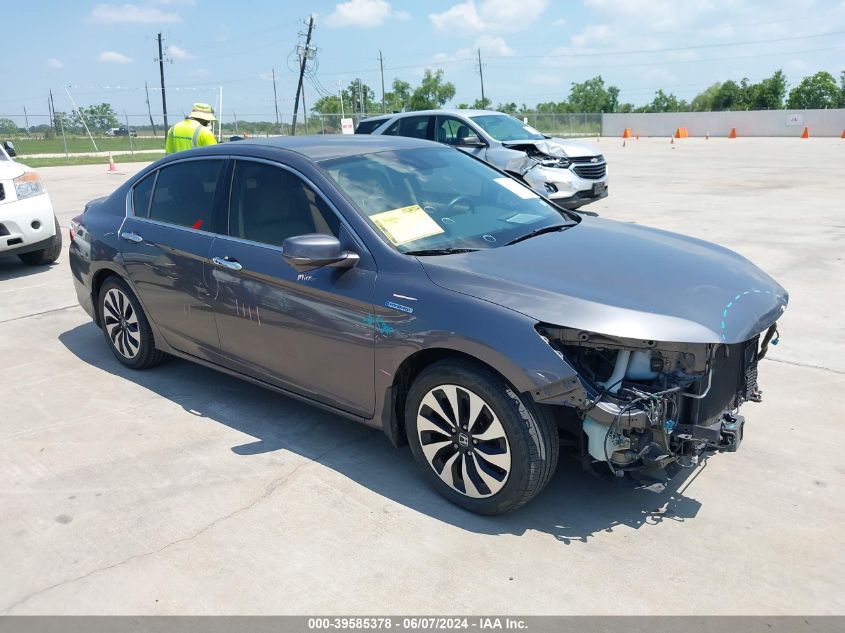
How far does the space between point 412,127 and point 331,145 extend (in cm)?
846

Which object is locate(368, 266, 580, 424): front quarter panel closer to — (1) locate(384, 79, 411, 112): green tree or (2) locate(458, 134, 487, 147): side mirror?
(2) locate(458, 134, 487, 147): side mirror

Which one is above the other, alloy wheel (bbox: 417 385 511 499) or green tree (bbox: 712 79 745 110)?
green tree (bbox: 712 79 745 110)

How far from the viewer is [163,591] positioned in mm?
2975

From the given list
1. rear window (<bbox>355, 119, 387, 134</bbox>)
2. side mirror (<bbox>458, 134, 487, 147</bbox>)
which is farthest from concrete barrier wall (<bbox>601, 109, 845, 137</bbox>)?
side mirror (<bbox>458, 134, 487, 147</bbox>)

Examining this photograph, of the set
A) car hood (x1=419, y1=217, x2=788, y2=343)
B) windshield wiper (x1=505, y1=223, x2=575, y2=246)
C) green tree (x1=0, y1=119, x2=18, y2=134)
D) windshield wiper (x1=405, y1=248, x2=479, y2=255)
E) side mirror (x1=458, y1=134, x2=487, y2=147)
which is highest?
green tree (x1=0, y1=119, x2=18, y2=134)

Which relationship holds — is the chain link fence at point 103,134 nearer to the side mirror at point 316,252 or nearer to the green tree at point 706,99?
the side mirror at point 316,252

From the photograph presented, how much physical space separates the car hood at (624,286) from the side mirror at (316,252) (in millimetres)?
413

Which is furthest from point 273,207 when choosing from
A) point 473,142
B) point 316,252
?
point 473,142

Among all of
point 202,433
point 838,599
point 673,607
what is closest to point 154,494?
point 202,433

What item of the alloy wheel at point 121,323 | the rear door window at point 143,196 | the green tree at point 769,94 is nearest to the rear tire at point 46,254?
the alloy wheel at point 121,323

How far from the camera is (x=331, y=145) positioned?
14.4 ft

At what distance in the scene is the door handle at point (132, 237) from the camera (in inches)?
194

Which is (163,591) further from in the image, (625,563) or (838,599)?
(838,599)

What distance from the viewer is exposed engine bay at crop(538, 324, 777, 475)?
2.95m
